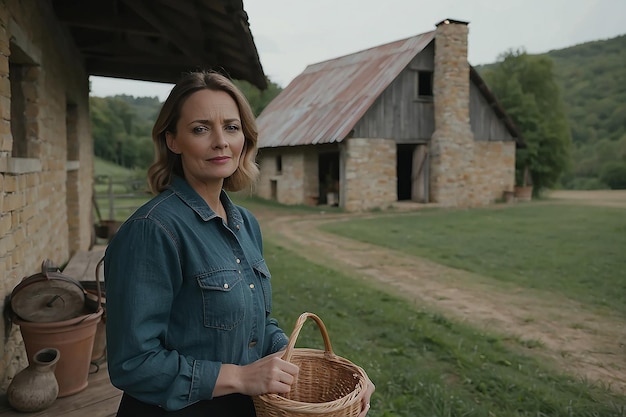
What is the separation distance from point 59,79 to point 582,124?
5334 centimetres

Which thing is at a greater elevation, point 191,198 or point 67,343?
point 191,198

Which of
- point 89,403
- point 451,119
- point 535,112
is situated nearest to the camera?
point 89,403

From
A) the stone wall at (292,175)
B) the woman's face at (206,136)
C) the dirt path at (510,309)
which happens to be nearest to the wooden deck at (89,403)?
the woman's face at (206,136)

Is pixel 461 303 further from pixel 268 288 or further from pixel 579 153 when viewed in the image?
pixel 579 153

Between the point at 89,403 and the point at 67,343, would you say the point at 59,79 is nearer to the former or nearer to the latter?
the point at 67,343

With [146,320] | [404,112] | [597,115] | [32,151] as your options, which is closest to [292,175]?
[404,112]

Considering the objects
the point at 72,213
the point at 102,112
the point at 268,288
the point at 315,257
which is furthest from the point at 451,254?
the point at 102,112

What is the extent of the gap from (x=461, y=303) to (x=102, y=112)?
43096mm

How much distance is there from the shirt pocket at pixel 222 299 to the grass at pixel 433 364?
240cm

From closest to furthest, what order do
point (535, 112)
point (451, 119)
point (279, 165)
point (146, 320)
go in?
1. point (146, 320)
2. point (451, 119)
3. point (279, 165)
4. point (535, 112)

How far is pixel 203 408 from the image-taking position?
5.08 ft

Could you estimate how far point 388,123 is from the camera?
1791 cm

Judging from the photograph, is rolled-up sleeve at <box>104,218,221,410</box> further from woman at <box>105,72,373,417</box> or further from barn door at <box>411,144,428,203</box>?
barn door at <box>411,144,428,203</box>

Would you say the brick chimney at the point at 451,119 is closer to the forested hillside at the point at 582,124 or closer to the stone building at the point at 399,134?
the stone building at the point at 399,134
